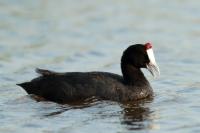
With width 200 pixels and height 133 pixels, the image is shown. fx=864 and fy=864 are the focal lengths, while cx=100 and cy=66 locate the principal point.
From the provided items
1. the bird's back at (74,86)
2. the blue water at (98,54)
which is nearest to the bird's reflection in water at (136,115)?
the blue water at (98,54)

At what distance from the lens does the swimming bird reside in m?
14.2

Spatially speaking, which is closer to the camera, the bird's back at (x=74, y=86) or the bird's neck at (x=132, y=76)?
the bird's back at (x=74, y=86)

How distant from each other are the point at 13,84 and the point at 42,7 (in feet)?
23.0

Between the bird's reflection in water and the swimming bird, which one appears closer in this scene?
the bird's reflection in water

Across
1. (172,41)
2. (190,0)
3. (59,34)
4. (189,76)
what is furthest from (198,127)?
(190,0)

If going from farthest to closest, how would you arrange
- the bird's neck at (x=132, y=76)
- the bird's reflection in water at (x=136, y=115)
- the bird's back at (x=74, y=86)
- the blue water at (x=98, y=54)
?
1. the bird's neck at (x=132, y=76)
2. the bird's back at (x=74, y=86)
3. the blue water at (x=98, y=54)
4. the bird's reflection in water at (x=136, y=115)

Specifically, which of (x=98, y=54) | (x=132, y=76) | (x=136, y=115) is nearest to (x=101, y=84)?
(x=132, y=76)

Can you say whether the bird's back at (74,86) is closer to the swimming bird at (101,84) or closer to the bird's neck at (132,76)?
the swimming bird at (101,84)

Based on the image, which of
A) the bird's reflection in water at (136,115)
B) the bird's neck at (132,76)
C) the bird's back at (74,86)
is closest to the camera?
the bird's reflection in water at (136,115)

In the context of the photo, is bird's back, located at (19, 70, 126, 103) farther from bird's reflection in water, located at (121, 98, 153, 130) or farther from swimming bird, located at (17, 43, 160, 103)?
bird's reflection in water, located at (121, 98, 153, 130)

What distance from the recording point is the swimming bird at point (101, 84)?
1416 cm

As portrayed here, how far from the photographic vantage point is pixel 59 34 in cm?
1972

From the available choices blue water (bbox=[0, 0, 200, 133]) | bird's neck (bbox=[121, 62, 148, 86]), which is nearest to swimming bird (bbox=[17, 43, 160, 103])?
bird's neck (bbox=[121, 62, 148, 86])

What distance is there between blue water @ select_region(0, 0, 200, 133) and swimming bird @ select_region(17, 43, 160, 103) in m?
0.19
